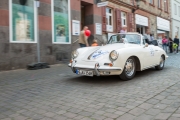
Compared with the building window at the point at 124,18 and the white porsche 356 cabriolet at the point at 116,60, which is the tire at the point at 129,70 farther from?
the building window at the point at 124,18

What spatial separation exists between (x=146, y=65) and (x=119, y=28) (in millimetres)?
8868

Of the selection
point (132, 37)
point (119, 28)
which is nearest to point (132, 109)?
point (132, 37)

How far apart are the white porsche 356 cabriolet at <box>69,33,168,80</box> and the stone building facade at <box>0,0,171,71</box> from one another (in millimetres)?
3291

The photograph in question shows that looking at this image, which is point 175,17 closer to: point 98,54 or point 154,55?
point 154,55

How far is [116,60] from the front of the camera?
4.67 metres

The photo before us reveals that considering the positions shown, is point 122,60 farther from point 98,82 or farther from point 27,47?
point 27,47

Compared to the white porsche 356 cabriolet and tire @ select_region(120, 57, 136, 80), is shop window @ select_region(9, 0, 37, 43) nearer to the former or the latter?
the white porsche 356 cabriolet

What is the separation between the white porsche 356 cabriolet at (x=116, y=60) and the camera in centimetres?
464

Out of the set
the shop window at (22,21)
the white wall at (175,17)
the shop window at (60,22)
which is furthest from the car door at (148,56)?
the white wall at (175,17)

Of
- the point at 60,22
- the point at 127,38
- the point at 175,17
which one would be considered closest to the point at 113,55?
the point at 127,38

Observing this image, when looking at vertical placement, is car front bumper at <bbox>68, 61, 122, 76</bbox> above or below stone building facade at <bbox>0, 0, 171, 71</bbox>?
below

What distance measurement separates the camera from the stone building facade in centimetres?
735

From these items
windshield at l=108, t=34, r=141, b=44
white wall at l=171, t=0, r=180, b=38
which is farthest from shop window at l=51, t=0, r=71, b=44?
white wall at l=171, t=0, r=180, b=38

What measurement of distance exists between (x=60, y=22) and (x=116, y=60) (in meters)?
5.82
